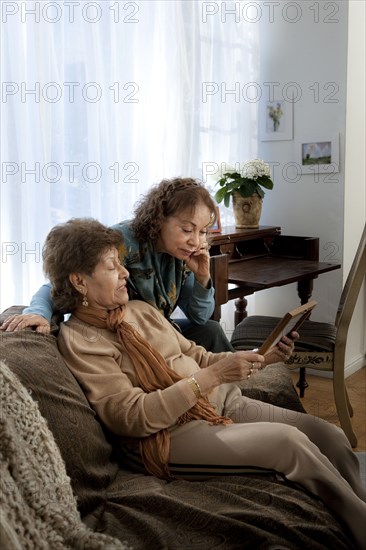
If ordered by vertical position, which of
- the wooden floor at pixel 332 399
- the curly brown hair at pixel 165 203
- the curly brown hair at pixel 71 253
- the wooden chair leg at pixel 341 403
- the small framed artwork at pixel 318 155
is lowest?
the wooden floor at pixel 332 399

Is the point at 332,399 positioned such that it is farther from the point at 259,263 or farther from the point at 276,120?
the point at 276,120

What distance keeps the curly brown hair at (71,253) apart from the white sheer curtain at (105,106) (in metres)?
0.82

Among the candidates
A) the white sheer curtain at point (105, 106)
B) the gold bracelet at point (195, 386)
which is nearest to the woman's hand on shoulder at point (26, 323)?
the gold bracelet at point (195, 386)

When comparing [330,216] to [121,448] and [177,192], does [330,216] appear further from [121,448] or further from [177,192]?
[121,448]

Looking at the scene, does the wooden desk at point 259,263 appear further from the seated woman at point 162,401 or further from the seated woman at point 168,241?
the seated woman at point 162,401

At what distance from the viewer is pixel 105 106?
9.59 ft

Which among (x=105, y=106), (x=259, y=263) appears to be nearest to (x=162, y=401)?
(x=105, y=106)

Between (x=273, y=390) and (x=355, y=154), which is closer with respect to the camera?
(x=273, y=390)

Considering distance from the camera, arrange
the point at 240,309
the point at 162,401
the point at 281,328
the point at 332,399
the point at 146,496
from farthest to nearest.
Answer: the point at 240,309
the point at 332,399
the point at 281,328
the point at 162,401
the point at 146,496

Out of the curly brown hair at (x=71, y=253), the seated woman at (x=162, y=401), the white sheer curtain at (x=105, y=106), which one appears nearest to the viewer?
the seated woman at (x=162, y=401)

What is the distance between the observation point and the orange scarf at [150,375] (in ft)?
5.34

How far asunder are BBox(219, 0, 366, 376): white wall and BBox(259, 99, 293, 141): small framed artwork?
0.03 meters

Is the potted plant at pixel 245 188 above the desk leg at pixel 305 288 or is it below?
above

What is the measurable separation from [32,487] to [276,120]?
126 inches
